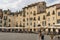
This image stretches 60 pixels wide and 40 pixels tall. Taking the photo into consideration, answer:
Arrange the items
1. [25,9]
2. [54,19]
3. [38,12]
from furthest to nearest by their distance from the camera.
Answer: [25,9] < [38,12] < [54,19]

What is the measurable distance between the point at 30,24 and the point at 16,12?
18.0m

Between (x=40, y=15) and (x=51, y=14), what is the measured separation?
930 centimetres

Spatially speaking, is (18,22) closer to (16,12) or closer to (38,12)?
(16,12)

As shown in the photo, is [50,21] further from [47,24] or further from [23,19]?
[23,19]

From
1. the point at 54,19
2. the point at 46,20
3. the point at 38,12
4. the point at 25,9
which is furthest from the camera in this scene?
the point at 25,9

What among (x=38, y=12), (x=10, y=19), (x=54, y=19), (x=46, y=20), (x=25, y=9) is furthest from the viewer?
(x=10, y=19)

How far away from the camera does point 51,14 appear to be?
77938 millimetres

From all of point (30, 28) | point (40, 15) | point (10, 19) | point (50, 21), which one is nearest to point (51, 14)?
point (50, 21)

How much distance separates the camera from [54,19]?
7581 cm

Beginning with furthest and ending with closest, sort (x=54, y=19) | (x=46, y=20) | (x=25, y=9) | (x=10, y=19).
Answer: (x=10, y=19) → (x=25, y=9) → (x=46, y=20) → (x=54, y=19)

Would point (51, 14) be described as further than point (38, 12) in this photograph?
No

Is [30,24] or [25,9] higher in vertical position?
[25,9]

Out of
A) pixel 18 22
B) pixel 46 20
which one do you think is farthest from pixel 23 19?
pixel 46 20

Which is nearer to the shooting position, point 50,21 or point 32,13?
point 50,21
